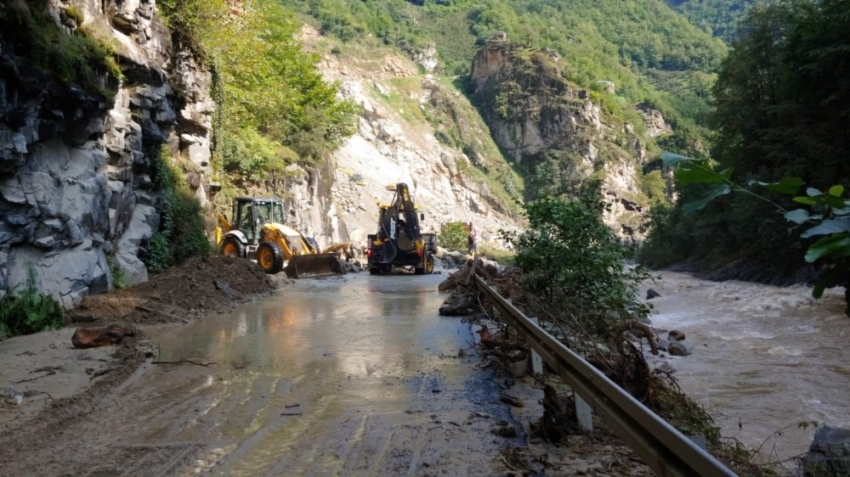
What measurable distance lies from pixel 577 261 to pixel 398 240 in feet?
54.5

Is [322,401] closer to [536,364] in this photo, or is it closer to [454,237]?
[536,364]

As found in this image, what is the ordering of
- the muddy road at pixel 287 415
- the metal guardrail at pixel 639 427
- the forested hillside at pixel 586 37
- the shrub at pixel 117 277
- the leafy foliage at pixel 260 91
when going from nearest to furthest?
1. the metal guardrail at pixel 639 427
2. the muddy road at pixel 287 415
3. the shrub at pixel 117 277
4. the leafy foliage at pixel 260 91
5. the forested hillside at pixel 586 37

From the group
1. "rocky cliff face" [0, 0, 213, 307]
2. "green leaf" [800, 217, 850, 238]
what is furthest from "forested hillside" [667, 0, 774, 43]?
"green leaf" [800, 217, 850, 238]

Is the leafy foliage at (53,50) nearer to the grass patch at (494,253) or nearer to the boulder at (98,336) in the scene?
the boulder at (98,336)

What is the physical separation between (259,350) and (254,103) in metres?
27.1

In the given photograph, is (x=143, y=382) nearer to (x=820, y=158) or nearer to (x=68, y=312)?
(x=68, y=312)

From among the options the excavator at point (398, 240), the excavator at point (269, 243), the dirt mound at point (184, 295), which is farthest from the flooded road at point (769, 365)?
the excavator at point (269, 243)

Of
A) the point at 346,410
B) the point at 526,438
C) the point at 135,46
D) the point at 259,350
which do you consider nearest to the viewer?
the point at 526,438

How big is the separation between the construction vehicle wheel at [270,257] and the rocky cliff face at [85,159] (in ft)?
17.4

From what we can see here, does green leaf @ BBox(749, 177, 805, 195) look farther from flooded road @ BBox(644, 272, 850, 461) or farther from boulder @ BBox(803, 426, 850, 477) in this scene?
flooded road @ BBox(644, 272, 850, 461)

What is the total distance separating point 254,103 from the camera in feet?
108

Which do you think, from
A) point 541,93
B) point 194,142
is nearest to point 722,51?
point 541,93

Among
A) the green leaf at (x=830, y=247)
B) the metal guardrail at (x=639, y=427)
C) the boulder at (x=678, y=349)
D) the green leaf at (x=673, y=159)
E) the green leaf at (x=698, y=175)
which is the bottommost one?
the boulder at (x=678, y=349)

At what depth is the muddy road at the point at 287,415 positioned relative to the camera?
13.4ft
